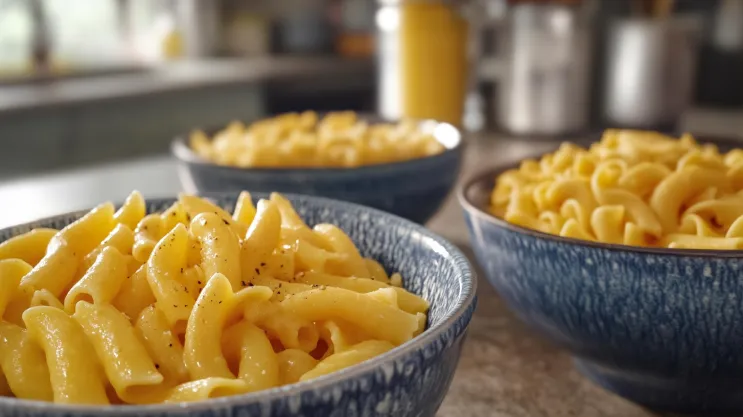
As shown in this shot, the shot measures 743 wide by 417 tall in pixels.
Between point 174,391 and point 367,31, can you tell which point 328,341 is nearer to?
point 174,391

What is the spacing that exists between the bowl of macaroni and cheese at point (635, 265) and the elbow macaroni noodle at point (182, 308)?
116mm

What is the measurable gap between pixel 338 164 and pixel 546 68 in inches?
44.3

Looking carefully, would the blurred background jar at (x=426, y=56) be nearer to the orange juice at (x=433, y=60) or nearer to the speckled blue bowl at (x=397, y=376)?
the orange juice at (x=433, y=60)

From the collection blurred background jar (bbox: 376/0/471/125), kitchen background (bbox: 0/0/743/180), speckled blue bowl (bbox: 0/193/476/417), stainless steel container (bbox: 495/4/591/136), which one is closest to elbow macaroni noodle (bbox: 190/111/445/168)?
speckled blue bowl (bbox: 0/193/476/417)

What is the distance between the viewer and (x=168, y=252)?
537 millimetres

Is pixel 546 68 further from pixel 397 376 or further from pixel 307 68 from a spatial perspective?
pixel 307 68

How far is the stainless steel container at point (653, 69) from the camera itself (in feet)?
6.44

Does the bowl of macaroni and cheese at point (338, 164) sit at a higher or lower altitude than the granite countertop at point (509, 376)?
higher

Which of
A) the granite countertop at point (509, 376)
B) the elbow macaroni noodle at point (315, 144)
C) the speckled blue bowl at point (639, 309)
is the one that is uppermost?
the elbow macaroni noodle at point (315, 144)

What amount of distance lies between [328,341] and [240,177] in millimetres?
383

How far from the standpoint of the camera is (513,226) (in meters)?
0.62

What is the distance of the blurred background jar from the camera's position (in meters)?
1.64

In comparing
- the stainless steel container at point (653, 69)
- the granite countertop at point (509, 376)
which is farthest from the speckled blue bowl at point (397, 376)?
the stainless steel container at point (653, 69)

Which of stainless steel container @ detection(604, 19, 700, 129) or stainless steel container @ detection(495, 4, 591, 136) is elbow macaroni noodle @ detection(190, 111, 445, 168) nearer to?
stainless steel container @ detection(495, 4, 591, 136)
